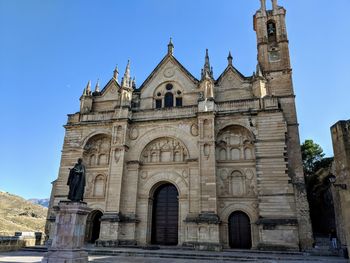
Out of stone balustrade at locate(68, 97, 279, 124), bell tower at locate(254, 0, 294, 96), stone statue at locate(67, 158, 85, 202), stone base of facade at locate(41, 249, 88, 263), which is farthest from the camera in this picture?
bell tower at locate(254, 0, 294, 96)

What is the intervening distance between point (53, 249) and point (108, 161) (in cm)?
1327

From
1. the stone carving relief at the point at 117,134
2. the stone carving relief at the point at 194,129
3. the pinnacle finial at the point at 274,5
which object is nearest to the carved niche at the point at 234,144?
the stone carving relief at the point at 194,129

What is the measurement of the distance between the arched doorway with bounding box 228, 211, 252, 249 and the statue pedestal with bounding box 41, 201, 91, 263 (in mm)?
11923

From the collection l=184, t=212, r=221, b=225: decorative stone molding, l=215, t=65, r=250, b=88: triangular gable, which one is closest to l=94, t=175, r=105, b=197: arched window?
Result: l=184, t=212, r=221, b=225: decorative stone molding

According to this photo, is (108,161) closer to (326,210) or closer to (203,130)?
(203,130)

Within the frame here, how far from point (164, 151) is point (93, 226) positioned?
862 cm

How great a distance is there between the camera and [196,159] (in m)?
21.5

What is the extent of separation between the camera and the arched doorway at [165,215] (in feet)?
70.4

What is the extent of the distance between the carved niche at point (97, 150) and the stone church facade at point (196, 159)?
0.09m

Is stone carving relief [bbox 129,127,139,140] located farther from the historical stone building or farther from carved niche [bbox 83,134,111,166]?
the historical stone building

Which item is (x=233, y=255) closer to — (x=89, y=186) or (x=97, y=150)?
(x=89, y=186)

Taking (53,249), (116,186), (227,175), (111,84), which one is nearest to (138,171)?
(116,186)

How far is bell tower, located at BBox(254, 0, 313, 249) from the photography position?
19.3 m

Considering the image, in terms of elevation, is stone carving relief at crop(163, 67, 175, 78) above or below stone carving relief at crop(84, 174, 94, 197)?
above
